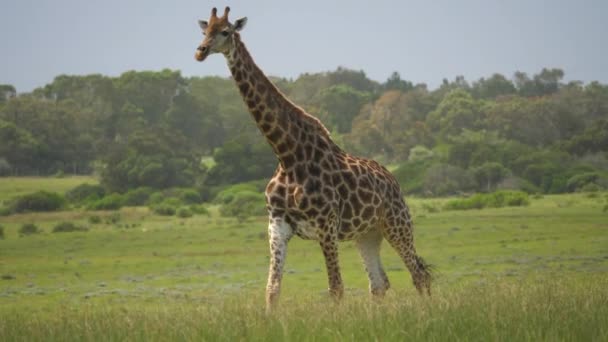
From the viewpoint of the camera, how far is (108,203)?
38.7 meters

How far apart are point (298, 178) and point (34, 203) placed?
98.9 ft

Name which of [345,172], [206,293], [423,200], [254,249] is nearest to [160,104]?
[423,200]

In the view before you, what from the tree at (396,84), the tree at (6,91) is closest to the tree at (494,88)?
the tree at (396,84)

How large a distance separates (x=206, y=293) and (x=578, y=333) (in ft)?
34.6

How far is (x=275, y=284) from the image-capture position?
7379 mm

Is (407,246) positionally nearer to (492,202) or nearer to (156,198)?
(492,202)

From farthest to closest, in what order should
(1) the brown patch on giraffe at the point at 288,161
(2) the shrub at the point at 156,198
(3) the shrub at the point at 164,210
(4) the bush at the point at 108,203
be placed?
(2) the shrub at the point at 156,198 < (4) the bush at the point at 108,203 < (3) the shrub at the point at 164,210 < (1) the brown patch on giraffe at the point at 288,161

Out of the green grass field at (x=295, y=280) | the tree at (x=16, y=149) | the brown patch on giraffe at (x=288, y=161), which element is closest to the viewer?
the green grass field at (x=295, y=280)

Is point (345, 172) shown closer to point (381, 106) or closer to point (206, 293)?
point (206, 293)

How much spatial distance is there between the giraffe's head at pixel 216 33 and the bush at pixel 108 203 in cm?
3136

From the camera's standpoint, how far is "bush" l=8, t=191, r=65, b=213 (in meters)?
35.8

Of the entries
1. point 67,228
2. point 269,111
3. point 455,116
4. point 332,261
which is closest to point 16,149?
point 67,228

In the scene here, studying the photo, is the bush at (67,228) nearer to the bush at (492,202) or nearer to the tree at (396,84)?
the bush at (492,202)

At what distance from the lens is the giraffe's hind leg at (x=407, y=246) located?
337 inches
